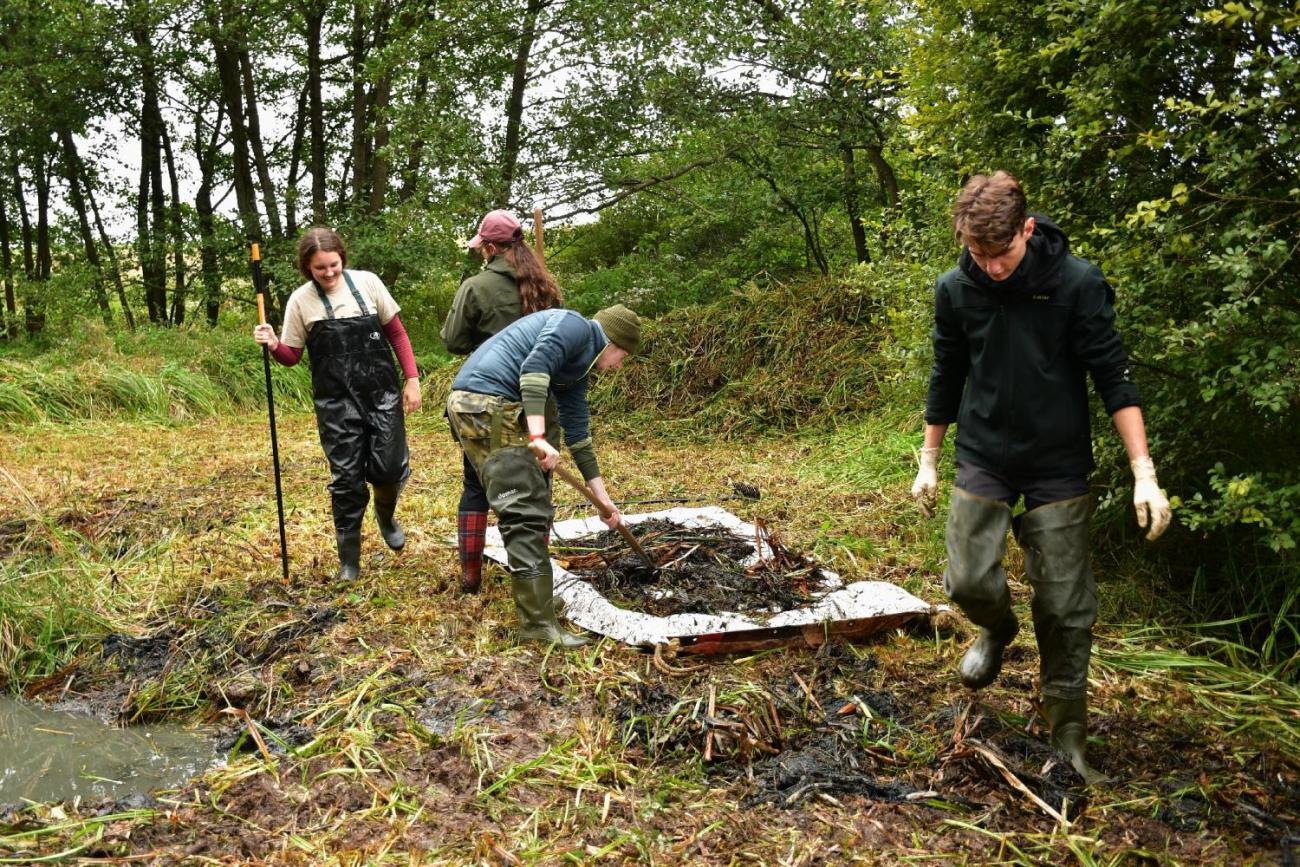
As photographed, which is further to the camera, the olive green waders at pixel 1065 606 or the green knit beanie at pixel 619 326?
the green knit beanie at pixel 619 326

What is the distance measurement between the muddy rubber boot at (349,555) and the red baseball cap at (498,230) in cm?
155

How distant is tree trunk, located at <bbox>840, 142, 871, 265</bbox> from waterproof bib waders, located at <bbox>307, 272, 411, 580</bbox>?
588cm

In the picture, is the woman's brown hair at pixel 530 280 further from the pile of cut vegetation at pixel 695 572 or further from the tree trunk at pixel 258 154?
the tree trunk at pixel 258 154

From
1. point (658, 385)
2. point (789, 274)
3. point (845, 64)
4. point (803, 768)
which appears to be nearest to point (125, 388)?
point (658, 385)

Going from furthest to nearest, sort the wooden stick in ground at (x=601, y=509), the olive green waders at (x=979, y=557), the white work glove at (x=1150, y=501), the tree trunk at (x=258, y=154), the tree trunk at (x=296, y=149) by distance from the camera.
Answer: the tree trunk at (x=296, y=149) → the tree trunk at (x=258, y=154) → the wooden stick in ground at (x=601, y=509) → the olive green waders at (x=979, y=557) → the white work glove at (x=1150, y=501)

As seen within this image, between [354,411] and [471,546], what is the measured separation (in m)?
0.87

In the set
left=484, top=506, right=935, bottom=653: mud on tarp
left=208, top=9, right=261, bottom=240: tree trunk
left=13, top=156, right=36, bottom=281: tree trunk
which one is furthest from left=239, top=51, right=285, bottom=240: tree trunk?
left=484, top=506, right=935, bottom=653: mud on tarp

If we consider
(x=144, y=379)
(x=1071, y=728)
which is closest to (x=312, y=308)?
(x=1071, y=728)

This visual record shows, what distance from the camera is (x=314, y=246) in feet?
15.7

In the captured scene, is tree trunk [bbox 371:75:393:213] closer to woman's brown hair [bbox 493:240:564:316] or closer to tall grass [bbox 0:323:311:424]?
tall grass [bbox 0:323:311:424]

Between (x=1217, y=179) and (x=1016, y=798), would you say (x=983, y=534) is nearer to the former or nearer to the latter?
(x=1016, y=798)

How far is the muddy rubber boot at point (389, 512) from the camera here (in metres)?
5.21

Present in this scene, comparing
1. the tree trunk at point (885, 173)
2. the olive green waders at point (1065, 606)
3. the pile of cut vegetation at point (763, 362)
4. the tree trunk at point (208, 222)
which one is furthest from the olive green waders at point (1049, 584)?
the tree trunk at point (208, 222)

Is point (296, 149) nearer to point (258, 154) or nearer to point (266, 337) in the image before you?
point (258, 154)
